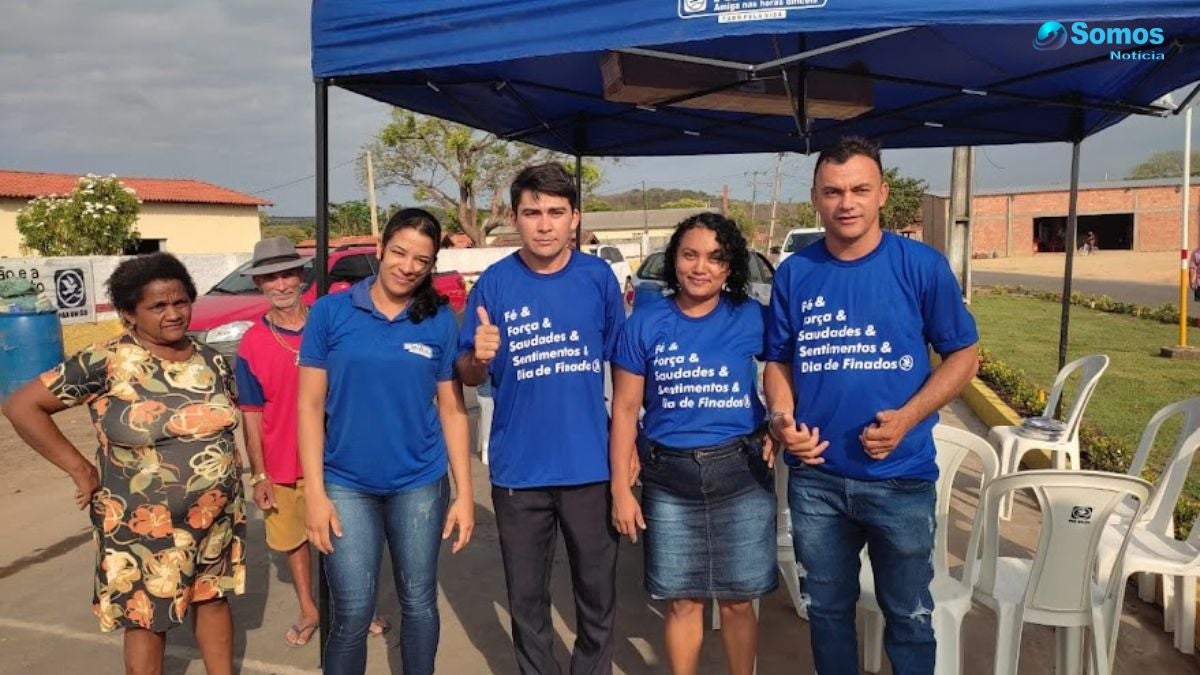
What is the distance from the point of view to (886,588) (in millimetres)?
2186

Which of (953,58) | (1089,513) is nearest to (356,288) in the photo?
(1089,513)

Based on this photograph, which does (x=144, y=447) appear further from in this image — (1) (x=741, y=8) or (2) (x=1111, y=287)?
(2) (x=1111, y=287)

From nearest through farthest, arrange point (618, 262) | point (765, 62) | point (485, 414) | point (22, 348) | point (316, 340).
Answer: point (316, 340)
point (765, 62)
point (485, 414)
point (22, 348)
point (618, 262)

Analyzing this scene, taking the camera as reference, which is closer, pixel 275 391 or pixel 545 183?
pixel 545 183

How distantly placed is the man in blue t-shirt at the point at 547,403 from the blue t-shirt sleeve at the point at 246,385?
962 mm

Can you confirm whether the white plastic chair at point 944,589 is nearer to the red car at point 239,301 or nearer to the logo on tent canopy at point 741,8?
the logo on tent canopy at point 741,8

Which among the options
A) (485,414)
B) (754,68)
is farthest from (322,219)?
(485,414)

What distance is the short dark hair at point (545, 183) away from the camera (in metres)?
2.24

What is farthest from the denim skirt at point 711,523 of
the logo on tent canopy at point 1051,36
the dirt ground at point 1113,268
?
the dirt ground at point 1113,268

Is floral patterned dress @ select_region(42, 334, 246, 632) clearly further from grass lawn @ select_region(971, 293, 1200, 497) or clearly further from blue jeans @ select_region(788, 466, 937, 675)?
grass lawn @ select_region(971, 293, 1200, 497)

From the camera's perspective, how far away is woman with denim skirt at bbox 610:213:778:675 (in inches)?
89.6

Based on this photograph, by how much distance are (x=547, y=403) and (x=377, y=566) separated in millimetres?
735

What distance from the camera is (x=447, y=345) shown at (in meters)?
2.34

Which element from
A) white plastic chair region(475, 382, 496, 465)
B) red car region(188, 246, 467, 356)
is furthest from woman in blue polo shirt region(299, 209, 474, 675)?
red car region(188, 246, 467, 356)
